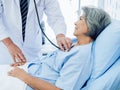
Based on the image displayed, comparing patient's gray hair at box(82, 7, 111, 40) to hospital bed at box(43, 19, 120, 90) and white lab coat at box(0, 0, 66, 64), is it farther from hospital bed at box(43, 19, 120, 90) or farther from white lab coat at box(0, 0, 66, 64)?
white lab coat at box(0, 0, 66, 64)

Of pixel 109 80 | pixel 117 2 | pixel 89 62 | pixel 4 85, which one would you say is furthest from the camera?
pixel 117 2

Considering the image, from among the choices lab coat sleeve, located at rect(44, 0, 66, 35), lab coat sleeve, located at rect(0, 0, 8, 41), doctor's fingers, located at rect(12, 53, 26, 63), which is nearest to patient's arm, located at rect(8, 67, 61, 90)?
doctor's fingers, located at rect(12, 53, 26, 63)

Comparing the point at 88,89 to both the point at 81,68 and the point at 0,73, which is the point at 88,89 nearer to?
the point at 81,68

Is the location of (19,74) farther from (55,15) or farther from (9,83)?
(55,15)

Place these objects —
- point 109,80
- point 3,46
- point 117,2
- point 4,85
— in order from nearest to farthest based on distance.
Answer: point 109,80
point 4,85
point 3,46
point 117,2

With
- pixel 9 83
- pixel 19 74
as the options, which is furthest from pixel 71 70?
pixel 9 83

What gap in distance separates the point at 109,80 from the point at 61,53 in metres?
0.43

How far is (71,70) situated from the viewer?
1.50 m

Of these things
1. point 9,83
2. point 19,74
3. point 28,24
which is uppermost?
point 28,24

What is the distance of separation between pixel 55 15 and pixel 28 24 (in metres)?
0.26

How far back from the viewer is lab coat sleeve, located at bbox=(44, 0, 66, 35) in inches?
82.6

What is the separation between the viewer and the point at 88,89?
1.49 m

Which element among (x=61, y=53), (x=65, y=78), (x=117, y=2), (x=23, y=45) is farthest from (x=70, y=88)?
(x=117, y=2)

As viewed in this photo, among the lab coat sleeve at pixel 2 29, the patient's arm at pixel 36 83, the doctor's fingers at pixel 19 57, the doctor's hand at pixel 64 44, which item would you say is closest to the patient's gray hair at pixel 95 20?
the doctor's hand at pixel 64 44
